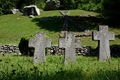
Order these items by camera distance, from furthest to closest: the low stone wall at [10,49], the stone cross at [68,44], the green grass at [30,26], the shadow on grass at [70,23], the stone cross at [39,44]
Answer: the shadow on grass at [70,23] < the green grass at [30,26] < the low stone wall at [10,49] < the stone cross at [39,44] < the stone cross at [68,44]

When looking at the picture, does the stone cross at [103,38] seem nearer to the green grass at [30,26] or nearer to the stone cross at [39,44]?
the stone cross at [39,44]

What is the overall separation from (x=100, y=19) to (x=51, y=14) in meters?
6.67

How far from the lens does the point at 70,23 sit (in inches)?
A: 1344

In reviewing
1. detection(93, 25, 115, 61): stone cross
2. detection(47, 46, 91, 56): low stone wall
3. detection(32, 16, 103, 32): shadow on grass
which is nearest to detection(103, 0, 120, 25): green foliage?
detection(93, 25, 115, 61): stone cross

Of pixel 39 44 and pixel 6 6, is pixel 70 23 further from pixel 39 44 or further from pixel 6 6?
pixel 39 44

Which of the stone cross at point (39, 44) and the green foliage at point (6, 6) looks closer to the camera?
the stone cross at point (39, 44)

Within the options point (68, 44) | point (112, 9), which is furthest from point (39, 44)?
point (112, 9)

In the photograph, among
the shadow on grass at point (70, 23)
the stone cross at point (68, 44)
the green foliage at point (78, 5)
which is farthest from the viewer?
the green foliage at point (78, 5)

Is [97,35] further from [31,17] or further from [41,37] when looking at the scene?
[31,17]

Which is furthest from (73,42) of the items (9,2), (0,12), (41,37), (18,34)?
(9,2)

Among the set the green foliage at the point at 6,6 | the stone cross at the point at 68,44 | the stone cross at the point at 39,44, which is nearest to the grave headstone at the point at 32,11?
the green foliage at the point at 6,6

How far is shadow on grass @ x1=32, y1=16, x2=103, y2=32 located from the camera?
1254 inches

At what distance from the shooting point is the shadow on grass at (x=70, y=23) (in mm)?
31859

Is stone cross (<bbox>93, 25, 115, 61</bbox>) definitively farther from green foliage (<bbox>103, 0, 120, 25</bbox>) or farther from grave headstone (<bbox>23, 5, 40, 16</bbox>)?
grave headstone (<bbox>23, 5, 40, 16</bbox>)
